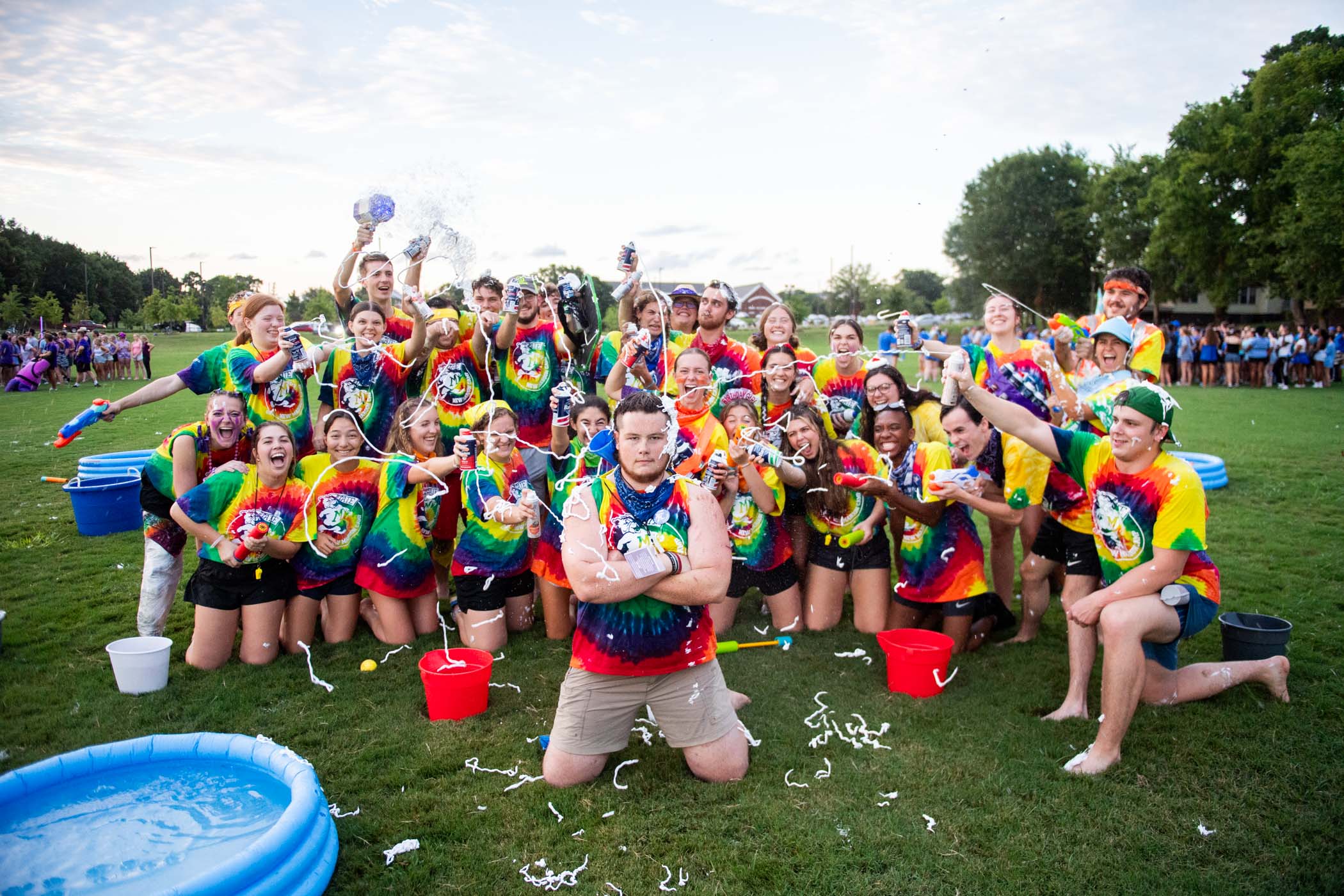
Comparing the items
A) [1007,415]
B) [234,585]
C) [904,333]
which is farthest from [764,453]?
[234,585]

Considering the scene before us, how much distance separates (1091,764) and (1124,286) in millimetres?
3116

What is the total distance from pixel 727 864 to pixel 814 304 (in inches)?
2721

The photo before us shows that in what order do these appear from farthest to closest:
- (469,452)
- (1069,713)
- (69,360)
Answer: (69,360) < (469,452) < (1069,713)

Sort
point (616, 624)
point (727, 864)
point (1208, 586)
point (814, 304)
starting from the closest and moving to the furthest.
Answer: point (727, 864) → point (616, 624) → point (1208, 586) → point (814, 304)

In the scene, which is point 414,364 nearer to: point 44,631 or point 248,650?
point 248,650

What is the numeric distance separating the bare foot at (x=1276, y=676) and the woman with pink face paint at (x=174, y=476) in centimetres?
→ 593

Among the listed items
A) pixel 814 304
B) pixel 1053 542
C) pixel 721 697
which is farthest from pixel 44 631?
pixel 814 304

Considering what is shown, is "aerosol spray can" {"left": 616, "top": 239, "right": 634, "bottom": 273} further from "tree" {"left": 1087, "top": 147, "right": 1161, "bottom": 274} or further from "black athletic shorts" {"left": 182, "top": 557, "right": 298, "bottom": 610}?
"tree" {"left": 1087, "top": 147, "right": 1161, "bottom": 274}

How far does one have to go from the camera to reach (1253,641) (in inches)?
181

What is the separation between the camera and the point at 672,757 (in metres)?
4.07

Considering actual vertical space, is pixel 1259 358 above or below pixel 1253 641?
above

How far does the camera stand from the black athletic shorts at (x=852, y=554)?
5.57 m

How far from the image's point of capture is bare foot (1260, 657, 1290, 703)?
14.7 feet

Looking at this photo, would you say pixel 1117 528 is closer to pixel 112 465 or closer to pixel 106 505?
pixel 106 505
